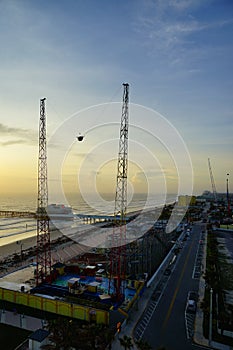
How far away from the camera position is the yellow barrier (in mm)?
13234

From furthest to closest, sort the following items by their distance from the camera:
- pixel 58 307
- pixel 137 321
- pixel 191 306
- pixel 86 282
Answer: pixel 86 282, pixel 191 306, pixel 58 307, pixel 137 321

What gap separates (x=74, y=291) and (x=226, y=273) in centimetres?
1215

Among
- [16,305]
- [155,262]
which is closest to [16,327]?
[16,305]

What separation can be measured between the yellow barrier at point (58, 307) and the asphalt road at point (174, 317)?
2.33 metres

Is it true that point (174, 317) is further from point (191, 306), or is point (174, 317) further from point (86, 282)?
point (86, 282)

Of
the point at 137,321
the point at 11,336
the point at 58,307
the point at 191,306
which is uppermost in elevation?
the point at 58,307

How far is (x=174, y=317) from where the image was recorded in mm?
14211

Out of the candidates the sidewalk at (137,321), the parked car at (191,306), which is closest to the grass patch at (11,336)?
the sidewalk at (137,321)

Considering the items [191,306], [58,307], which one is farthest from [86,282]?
[191,306]

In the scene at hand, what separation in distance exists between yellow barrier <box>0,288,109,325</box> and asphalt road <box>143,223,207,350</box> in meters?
2.33

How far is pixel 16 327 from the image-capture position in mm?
13625

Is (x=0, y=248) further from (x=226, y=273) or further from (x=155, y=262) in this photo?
(x=226, y=273)

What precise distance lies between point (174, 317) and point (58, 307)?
237 inches

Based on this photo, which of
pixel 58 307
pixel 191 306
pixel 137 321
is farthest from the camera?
pixel 191 306
